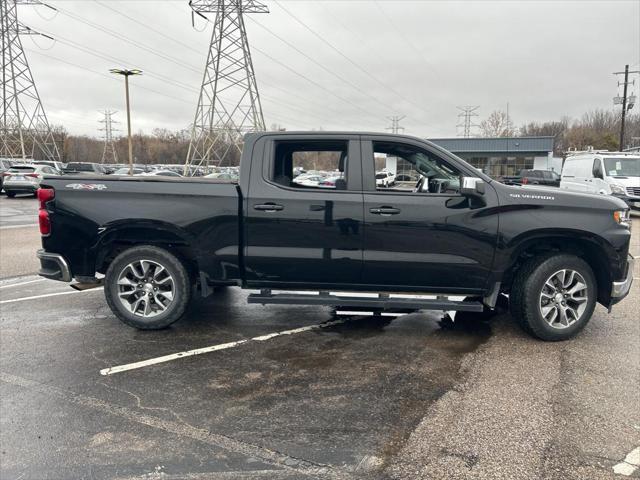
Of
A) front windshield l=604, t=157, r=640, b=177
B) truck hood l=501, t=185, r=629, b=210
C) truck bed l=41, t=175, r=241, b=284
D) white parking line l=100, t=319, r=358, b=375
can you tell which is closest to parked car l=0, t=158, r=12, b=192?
truck bed l=41, t=175, r=241, b=284

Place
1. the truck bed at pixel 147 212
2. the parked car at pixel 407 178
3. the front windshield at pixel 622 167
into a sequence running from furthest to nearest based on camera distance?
the front windshield at pixel 622 167, the parked car at pixel 407 178, the truck bed at pixel 147 212

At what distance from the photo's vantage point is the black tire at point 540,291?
4707mm

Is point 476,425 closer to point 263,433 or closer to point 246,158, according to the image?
point 263,433

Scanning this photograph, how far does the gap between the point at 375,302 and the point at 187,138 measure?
9108cm

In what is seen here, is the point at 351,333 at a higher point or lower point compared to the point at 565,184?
lower

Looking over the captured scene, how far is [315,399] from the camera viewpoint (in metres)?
3.60

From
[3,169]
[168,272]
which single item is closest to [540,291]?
[168,272]

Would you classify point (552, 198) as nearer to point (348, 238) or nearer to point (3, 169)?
point (348, 238)

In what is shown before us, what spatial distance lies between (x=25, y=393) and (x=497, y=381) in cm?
364

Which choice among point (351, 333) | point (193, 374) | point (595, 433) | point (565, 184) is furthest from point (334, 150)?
point (565, 184)

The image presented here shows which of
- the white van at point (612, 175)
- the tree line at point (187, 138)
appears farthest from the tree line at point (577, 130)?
the white van at point (612, 175)

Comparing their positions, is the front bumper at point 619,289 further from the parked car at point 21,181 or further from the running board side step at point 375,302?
the parked car at point 21,181

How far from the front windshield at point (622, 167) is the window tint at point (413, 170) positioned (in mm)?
15841

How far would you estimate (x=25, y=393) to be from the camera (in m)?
3.65
